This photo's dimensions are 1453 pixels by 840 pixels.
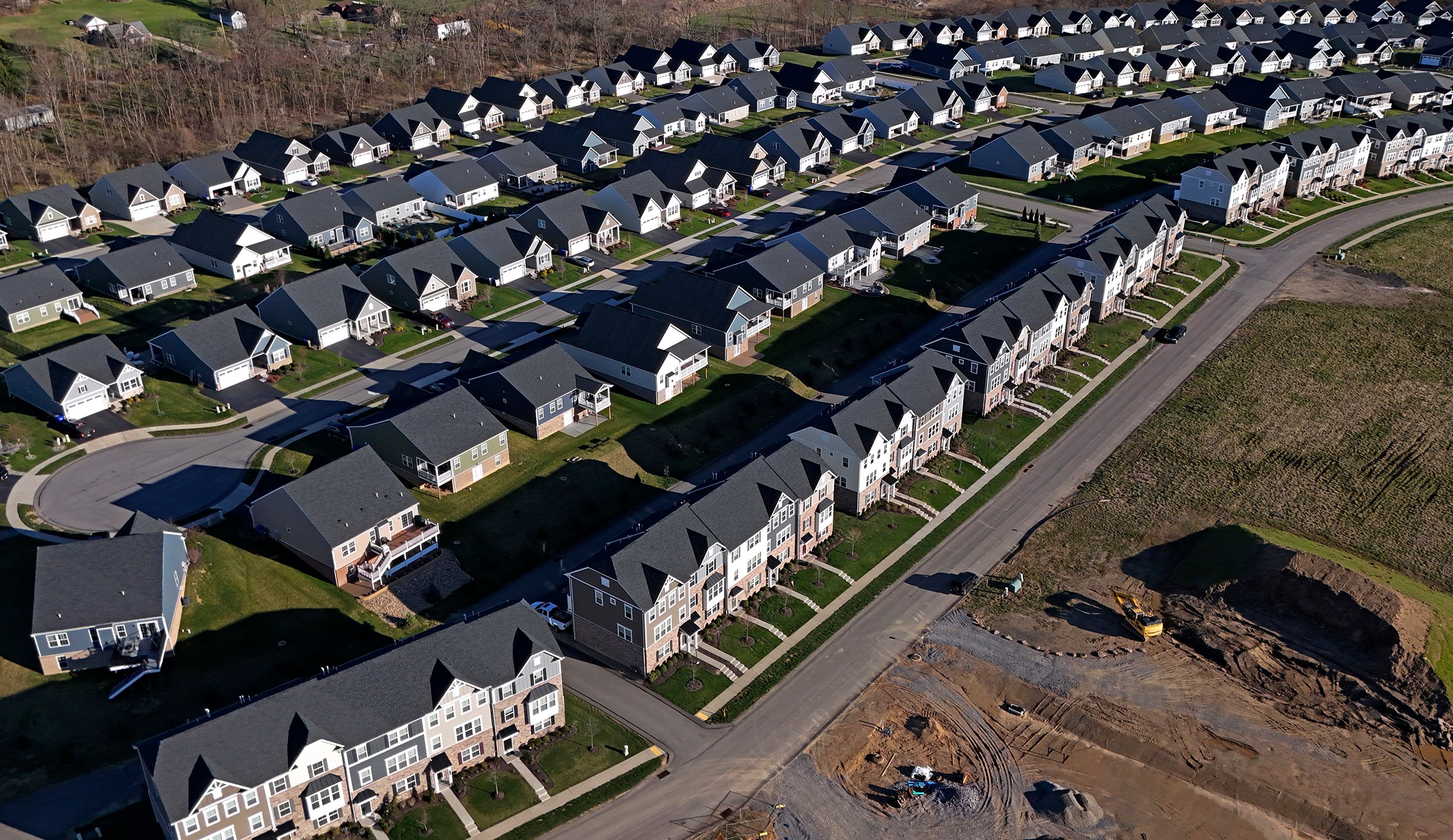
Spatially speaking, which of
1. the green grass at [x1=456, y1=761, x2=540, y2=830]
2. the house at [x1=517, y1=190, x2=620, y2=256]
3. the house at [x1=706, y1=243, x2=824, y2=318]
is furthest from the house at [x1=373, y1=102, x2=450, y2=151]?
the green grass at [x1=456, y1=761, x2=540, y2=830]

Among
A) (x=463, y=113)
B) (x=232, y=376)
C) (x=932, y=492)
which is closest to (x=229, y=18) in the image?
(x=463, y=113)

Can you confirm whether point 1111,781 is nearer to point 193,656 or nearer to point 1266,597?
point 1266,597

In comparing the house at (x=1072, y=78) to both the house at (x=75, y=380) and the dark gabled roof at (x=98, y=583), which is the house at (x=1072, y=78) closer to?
the house at (x=75, y=380)

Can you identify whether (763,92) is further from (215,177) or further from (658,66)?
(215,177)

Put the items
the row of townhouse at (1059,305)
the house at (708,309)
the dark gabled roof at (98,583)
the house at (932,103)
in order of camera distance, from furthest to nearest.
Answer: the house at (932,103) < the house at (708,309) < the row of townhouse at (1059,305) < the dark gabled roof at (98,583)

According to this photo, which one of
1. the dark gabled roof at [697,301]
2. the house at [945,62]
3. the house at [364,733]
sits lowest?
the house at [364,733]

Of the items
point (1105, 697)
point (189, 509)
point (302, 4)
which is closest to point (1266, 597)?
point (1105, 697)

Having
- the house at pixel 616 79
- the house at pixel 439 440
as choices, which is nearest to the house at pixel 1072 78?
the house at pixel 616 79
